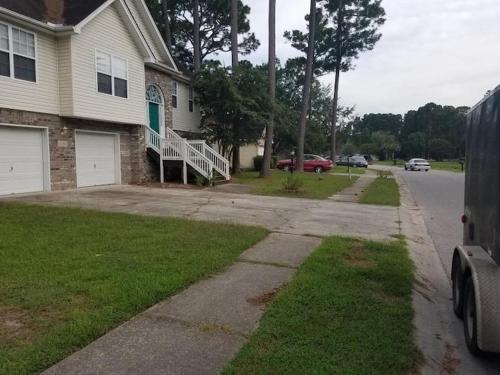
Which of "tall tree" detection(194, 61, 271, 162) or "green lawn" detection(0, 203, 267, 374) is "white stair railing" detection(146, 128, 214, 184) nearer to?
"tall tree" detection(194, 61, 271, 162)

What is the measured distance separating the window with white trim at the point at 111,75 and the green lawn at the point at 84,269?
291 inches

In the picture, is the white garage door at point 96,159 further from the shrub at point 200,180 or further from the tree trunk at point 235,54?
the tree trunk at point 235,54

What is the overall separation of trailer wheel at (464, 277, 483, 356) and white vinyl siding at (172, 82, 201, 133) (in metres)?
19.9

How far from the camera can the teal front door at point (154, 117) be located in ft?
67.3

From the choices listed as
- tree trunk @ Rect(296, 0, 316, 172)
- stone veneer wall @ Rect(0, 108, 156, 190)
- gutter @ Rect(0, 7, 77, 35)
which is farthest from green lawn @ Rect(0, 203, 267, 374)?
tree trunk @ Rect(296, 0, 316, 172)

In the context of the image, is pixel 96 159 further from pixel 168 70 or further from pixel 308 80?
pixel 308 80

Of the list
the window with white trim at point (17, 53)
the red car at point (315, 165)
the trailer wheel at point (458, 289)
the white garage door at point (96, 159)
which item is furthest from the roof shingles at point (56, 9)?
the red car at point (315, 165)

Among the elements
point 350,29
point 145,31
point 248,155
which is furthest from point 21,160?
point 350,29

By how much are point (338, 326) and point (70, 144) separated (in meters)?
13.3

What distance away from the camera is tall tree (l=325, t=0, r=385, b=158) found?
44375mm

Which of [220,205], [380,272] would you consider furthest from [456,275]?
[220,205]

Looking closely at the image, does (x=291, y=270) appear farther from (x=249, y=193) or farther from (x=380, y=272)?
(x=249, y=193)

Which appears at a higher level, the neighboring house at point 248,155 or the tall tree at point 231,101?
the tall tree at point 231,101

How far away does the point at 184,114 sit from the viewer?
2392cm
